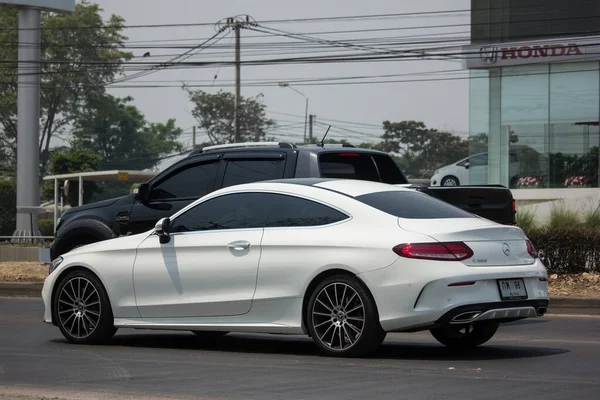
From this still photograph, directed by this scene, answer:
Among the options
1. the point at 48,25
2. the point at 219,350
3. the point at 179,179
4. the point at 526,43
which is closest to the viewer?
the point at 219,350

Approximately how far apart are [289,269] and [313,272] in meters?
0.27

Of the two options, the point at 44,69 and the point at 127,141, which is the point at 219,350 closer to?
the point at 44,69

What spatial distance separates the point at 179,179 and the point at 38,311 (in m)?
3.57

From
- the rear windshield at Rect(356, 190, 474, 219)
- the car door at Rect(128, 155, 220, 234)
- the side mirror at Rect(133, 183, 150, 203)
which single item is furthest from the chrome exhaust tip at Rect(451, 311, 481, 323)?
the side mirror at Rect(133, 183, 150, 203)

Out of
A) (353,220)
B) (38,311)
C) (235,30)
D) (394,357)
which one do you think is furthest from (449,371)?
(235,30)

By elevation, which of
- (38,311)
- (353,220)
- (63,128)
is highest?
(63,128)

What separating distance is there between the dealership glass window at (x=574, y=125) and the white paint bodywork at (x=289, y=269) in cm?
3068

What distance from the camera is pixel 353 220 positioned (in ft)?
31.8

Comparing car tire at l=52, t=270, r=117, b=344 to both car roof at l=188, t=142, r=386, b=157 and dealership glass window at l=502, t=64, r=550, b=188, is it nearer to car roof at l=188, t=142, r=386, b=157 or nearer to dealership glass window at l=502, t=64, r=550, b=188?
car roof at l=188, t=142, r=386, b=157

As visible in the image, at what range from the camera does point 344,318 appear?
30.9ft

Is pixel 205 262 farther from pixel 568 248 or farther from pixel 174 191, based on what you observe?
pixel 568 248

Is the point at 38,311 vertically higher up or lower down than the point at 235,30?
lower down

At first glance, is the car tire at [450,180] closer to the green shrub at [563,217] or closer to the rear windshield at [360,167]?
the green shrub at [563,217]

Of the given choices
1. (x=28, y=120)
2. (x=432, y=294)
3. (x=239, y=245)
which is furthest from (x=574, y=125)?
(x=432, y=294)
